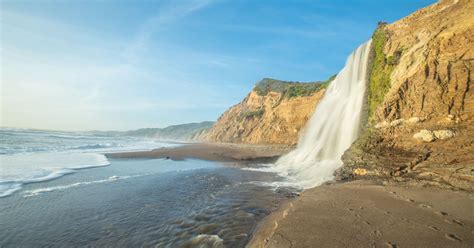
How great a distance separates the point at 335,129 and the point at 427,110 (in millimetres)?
6962

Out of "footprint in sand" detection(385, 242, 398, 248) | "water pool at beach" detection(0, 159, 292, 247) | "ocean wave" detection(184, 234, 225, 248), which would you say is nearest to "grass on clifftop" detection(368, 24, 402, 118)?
"water pool at beach" detection(0, 159, 292, 247)

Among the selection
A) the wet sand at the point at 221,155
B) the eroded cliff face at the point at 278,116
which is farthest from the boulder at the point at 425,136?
the eroded cliff face at the point at 278,116

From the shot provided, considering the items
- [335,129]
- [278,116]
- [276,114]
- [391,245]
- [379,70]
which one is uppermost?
[276,114]

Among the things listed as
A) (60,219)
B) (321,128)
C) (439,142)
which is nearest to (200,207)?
(60,219)

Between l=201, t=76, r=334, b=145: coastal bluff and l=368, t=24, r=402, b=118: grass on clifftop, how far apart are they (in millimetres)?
20509

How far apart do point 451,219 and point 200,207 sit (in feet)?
21.1

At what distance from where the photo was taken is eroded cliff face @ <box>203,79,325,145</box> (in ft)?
136

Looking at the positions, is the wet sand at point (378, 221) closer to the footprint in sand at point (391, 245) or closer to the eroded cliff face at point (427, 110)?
the footprint in sand at point (391, 245)

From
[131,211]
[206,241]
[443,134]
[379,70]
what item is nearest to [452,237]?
[206,241]

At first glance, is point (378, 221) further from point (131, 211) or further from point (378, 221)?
point (131, 211)

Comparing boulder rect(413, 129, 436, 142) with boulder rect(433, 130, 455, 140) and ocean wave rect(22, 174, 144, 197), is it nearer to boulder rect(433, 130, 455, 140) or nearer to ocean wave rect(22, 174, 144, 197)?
boulder rect(433, 130, 455, 140)

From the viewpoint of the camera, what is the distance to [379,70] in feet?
52.1

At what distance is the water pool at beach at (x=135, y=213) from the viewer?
5.93 meters

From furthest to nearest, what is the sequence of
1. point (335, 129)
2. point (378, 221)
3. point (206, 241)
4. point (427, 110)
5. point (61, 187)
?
1. point (335, 129)
2. point (61, 187)
3. point (427, 110)
4. point (206, 241)
5. point (378, 221)
